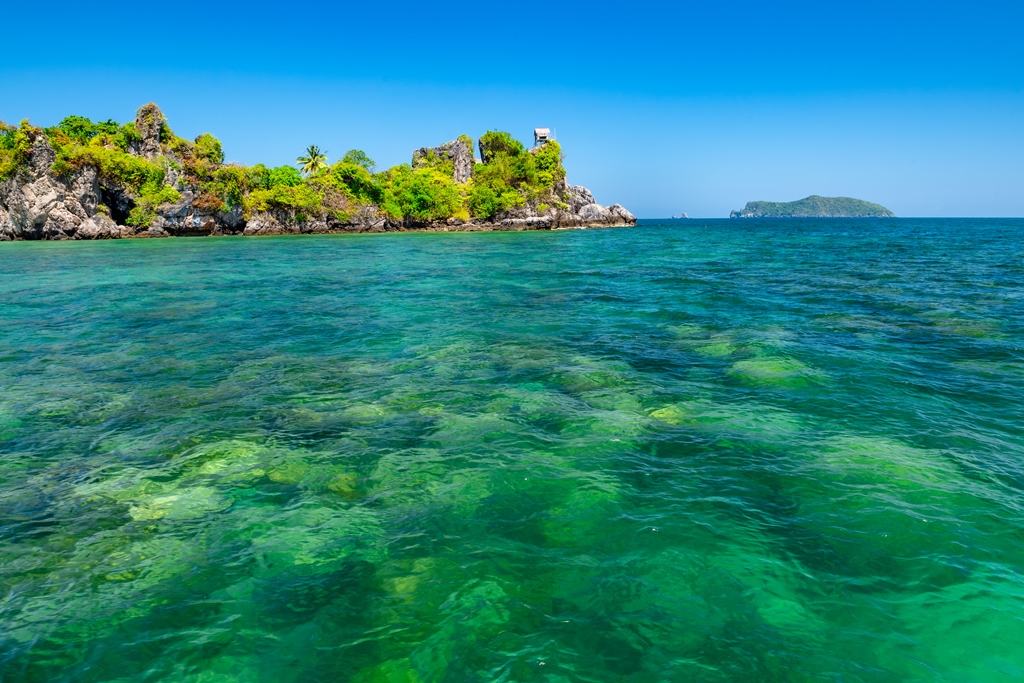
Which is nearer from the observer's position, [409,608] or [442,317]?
[409,608]

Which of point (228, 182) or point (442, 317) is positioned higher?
point (228, 182)

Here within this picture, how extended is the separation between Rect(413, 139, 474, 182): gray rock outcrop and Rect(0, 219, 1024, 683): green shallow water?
112 m

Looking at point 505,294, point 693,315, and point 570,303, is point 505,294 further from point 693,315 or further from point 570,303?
point 693,315

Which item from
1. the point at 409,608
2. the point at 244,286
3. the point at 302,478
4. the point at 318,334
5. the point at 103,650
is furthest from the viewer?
the point at 244,286

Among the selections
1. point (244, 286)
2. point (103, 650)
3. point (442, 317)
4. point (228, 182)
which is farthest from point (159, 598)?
point (228, 182)

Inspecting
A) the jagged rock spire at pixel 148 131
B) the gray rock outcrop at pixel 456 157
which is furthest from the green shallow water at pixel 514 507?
the gray rock outcrop at pixel 456 157

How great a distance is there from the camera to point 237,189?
87.6 m

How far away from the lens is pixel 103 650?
4.98m

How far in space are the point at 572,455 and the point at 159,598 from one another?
19.3 feet

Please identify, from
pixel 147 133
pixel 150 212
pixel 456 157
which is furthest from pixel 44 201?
pixel 456 157

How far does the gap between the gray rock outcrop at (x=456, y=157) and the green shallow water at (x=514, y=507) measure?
368 ft

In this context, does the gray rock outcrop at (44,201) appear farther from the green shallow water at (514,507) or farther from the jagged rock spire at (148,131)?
the green shallow water at (514,507)

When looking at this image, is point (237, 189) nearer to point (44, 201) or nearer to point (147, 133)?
point (147, 133)

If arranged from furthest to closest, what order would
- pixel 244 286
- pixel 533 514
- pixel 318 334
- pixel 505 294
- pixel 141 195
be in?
pixel 141 195
pixel 244 286
pixel 505 294
pixel 318 334
pixel 533 514
